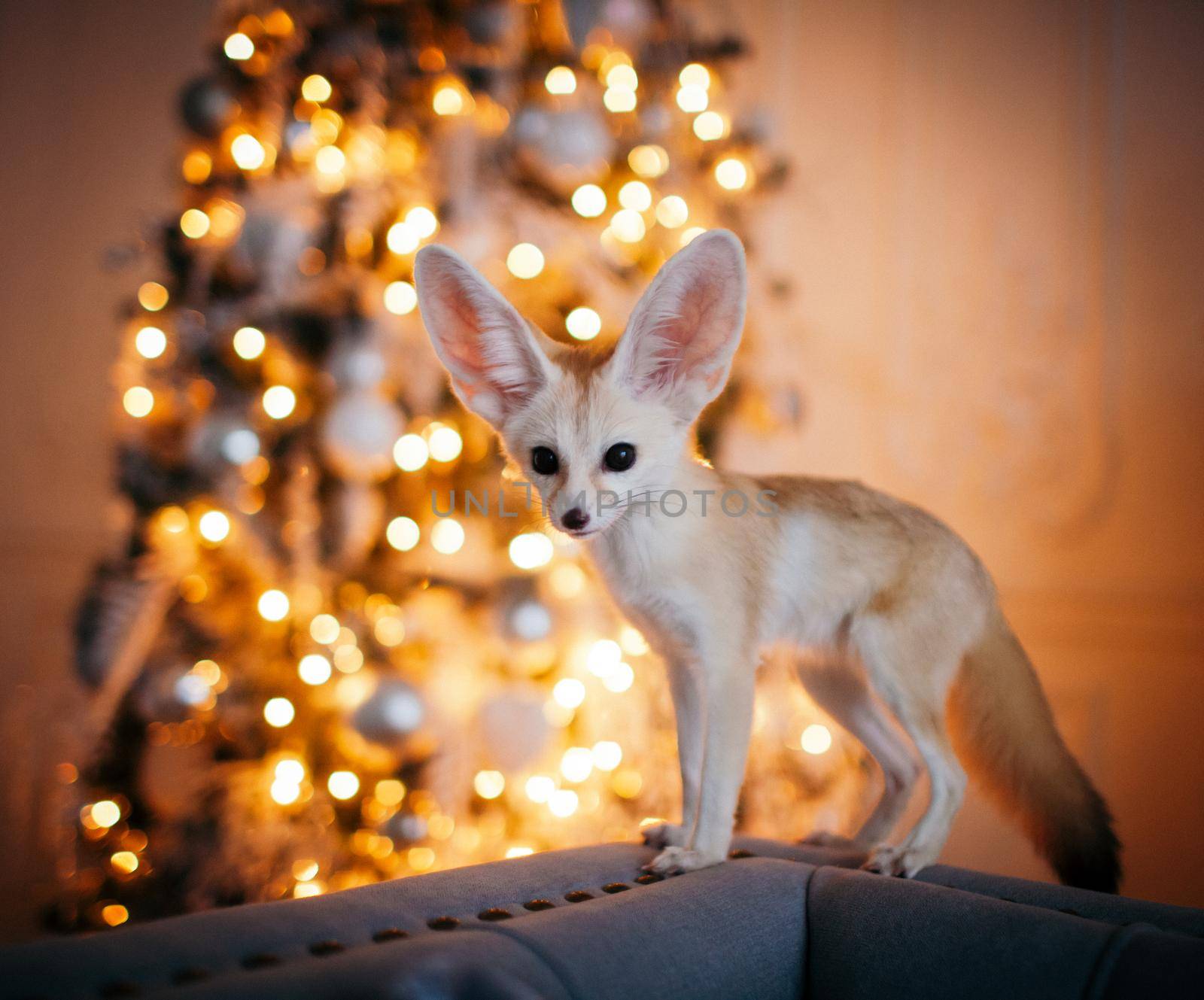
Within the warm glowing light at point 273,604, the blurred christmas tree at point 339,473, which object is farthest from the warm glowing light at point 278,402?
the warm glowing light at point 273,604

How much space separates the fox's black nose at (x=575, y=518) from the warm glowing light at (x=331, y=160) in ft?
4.80

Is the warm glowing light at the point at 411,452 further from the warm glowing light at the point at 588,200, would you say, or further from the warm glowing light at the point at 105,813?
the warm glowing light at the point at 105,813

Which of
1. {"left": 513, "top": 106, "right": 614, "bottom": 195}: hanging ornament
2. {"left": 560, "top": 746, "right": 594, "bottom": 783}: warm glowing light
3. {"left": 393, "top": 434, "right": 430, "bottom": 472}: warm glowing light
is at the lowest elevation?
{"left": 560, "top": 746, "right": 594, "bottom": 783}: warm glowing light

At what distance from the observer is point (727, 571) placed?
128 cm

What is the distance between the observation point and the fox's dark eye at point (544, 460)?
4.02 ft

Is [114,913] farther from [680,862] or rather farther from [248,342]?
[680,862]

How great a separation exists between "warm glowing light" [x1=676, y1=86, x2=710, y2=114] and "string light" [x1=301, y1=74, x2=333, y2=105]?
2.86 ft

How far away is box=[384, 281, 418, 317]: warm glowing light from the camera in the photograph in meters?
2.02

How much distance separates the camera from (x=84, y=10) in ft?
10.5

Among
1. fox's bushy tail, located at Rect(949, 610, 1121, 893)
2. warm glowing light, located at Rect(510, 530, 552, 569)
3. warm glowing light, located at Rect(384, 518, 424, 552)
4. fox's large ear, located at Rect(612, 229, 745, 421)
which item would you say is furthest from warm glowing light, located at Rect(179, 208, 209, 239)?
fox's bushy tail, located at Rect(949, 610, 1121, 893)

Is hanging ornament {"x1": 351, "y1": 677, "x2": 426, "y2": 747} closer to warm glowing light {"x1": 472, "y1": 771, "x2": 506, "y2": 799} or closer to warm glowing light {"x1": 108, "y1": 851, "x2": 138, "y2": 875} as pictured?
warm glowing light {"x1": 472, "y1": 771, "x2": 506, "y2": 799}

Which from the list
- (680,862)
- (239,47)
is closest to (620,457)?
(680,862)

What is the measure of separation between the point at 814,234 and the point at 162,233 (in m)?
2.02

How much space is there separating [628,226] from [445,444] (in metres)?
0.67
